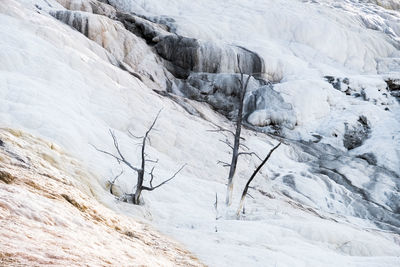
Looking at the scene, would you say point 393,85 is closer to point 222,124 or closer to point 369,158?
point 369,158

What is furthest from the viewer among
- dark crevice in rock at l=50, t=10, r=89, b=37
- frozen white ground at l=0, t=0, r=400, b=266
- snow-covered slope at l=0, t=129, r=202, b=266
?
dark crevice in rock at l=50, t=10, r=89, b=37

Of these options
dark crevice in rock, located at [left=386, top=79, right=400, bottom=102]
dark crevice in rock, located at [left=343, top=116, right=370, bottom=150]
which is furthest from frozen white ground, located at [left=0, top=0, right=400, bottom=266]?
dark crevice in rock, located at [left=386, top=79, right=400, bottom=102]

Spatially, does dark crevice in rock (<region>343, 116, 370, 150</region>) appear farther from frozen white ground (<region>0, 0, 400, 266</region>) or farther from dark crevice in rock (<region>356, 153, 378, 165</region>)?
dark crevice in rock (<region>356, 153, 378, 165</region>)

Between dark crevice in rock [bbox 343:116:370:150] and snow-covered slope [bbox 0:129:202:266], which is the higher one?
snow-covered slope [bbox 0:129:202:266]

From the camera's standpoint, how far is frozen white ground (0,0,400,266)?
822 cm

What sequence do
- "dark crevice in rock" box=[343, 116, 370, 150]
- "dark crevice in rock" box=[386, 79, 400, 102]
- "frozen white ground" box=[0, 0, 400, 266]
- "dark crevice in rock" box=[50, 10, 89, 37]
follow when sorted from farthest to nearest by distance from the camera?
1. "dark crevice in rock" box=[386, 79, 400, 102]
2. "dark crevice in rock" box=[343, 116, 370, 150]
3. "dark crevice in rock" box=[50, 10, 89, 37]
4. "frozen white ground" box=[0, 0, 400, 266]

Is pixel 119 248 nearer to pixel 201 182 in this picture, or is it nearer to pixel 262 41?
pixel 201 182

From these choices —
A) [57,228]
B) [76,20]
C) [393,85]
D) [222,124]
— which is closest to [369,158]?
[222,124]

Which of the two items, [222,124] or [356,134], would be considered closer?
[222,124]

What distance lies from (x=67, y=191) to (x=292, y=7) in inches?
1831

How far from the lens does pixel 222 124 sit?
76.2 ft

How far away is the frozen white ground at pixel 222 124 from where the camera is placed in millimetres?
8219

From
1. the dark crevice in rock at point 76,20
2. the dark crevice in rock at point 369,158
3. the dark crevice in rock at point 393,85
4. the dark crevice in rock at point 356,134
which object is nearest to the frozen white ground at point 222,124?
the dark crevice in rock at point 369,158

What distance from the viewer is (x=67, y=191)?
5.46m
